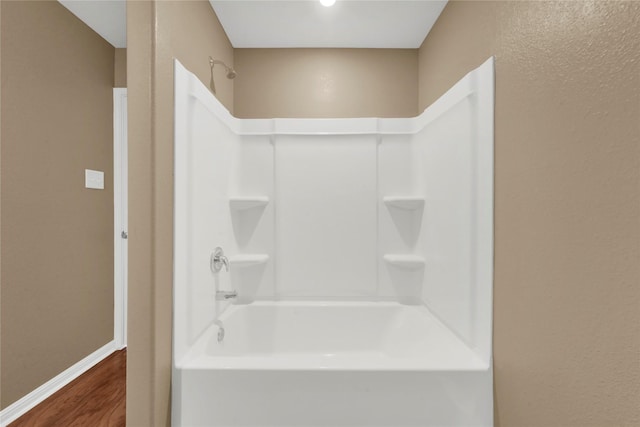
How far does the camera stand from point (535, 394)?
3.43ft

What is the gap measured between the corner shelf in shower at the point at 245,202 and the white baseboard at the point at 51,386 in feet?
5.47

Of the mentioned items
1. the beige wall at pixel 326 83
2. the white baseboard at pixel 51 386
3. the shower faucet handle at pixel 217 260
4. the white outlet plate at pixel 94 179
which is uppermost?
the beige wall at pixel 326 83

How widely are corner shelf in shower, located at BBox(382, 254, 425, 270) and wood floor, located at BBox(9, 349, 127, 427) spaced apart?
187 cm

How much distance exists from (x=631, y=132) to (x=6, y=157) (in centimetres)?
279

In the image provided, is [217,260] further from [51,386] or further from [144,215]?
[51,386]

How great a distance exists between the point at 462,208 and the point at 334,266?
102 cm

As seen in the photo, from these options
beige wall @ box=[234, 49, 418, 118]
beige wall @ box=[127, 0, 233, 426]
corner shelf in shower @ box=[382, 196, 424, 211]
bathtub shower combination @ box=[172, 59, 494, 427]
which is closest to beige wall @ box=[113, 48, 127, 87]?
beige wall @ box=[234, 49, 418, 118]

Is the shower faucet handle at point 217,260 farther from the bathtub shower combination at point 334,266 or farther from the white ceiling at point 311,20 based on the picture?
the white ceiling at point 311,20

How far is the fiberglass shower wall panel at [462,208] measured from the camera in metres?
1.34

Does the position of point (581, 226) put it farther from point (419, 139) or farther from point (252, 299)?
point (252, 299)

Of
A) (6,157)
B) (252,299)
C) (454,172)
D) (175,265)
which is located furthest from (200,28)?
(252,299)

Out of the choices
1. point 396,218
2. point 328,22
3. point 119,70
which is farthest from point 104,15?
point 396,218

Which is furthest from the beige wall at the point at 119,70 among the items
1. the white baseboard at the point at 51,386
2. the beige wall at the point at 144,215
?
the white baseboard at the point at 51,386

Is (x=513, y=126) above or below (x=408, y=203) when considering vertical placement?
above
